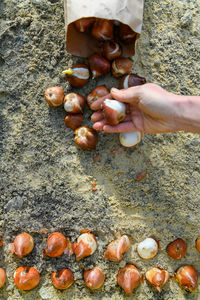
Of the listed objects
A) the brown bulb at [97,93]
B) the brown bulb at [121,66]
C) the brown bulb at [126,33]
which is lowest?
the brown bulb at [97,93]

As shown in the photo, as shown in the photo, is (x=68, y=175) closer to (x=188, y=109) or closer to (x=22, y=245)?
(x=22, y=245)

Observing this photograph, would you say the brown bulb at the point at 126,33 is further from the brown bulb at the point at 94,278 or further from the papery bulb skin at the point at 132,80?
the brown bulb at the point at 94,278

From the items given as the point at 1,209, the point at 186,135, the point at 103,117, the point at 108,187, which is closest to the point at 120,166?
the point at 108,187

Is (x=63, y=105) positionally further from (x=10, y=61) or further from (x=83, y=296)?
(x=83, y=296)

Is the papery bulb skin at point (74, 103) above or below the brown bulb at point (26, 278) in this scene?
above

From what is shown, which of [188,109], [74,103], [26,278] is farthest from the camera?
[74,103]

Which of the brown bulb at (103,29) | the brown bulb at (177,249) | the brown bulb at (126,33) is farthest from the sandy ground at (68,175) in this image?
the brown bulb at (103,29)

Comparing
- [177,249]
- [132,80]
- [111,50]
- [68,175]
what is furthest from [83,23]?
[177,249]
